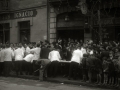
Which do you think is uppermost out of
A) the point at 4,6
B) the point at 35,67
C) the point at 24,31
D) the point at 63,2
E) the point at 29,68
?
the point at 4,6

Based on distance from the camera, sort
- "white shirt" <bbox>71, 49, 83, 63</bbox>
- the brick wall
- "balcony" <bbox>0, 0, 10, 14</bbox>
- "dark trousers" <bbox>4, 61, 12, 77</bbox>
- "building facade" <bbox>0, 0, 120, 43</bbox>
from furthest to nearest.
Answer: "balcony" <bbox>0, 0, 10, 14</bbox>
the brick wall
"building facade" <bbox>0, 0, 120, 43</bbox>
"dark trousers" <bbox>4, 61, 12, 77</bbox>
"white shirt" <bbox>71, 49, 83, 63</bbox>

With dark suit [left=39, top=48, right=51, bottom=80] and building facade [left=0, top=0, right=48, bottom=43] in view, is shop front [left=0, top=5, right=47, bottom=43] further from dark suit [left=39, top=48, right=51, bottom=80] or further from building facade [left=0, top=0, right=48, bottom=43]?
dark suit [left=39, top=48, right=51, bottom=80]

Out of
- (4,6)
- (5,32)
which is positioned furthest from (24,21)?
(5,32)

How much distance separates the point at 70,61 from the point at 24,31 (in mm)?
9263

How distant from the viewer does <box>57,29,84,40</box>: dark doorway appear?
16453 mm

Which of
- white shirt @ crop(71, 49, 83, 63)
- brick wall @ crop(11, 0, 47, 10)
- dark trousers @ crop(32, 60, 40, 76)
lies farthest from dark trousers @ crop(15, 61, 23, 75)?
brick wall @ crop(11, 0, 47, 10)

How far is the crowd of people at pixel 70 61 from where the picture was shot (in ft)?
32.6

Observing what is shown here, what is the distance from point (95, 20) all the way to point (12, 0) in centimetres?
921

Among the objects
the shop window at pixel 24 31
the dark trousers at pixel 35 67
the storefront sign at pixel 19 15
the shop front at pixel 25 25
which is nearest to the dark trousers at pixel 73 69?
the dark trousers at pixel 35 67

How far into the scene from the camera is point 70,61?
11820mm

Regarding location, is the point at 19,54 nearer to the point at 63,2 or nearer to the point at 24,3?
the point at 63,2

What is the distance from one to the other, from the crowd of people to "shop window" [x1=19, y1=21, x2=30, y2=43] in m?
4.95

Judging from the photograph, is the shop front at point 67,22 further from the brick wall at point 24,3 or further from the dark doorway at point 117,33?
the dark doorway at point 117,33

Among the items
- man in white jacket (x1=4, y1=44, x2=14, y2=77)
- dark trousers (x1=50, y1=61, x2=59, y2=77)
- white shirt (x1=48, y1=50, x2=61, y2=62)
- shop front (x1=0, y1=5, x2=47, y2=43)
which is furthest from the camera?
shop front (x1=0, y1=5, x2=47, y2=43)
